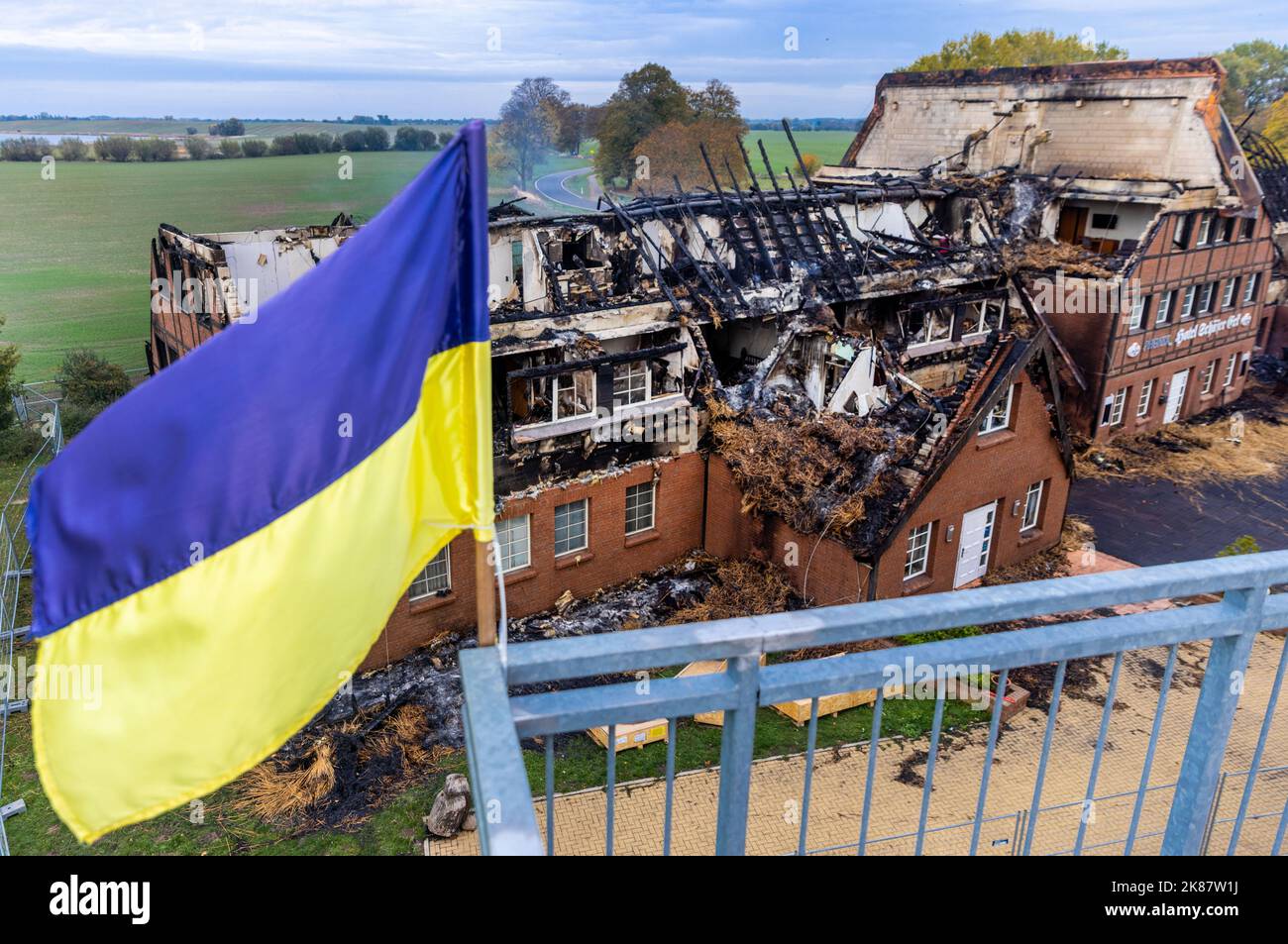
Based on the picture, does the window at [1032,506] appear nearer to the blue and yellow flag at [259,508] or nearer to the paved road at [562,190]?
the blue and yellow flag at [259,508]

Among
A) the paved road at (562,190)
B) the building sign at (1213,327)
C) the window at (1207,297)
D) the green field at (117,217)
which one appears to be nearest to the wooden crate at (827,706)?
the building sign at (1213,327)

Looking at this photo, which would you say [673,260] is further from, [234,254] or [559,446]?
[234,254]

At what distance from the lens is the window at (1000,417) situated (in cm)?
2484

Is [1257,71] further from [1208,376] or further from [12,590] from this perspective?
[12,590]

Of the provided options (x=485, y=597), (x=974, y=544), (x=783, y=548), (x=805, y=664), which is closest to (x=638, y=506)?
(x=783, y=548)

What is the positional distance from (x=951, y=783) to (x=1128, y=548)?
15423 mm

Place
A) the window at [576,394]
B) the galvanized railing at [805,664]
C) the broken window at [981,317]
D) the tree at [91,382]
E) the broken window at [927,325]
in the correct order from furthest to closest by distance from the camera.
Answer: the tree at [91,382]
the broken window at [981,317]
the broken window at [927,325]
the window at [576,394]
the galvanized railing at [805,664]

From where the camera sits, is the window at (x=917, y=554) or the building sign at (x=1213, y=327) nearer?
the window at (x=917, y=554)

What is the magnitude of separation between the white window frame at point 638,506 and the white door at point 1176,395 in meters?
27.7

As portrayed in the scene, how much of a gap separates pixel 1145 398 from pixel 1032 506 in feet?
54.9

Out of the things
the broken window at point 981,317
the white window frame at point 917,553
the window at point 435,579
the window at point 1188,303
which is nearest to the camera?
the window at point 435,579

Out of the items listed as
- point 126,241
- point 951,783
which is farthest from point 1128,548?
point 126,241

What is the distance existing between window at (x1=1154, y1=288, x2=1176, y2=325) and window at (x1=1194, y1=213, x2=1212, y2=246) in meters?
2.30

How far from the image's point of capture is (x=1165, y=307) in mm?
39188
